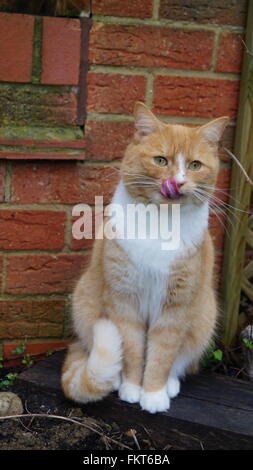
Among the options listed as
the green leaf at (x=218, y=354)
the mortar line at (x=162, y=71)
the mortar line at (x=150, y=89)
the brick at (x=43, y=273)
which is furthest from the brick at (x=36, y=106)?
the green leaf at (x=218, y=354)

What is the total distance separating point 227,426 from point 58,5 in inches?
54.7

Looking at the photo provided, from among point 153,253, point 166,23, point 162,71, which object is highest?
point 166,23

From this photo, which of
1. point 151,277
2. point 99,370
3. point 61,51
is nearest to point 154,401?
point 99,370

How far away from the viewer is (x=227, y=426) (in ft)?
5.20

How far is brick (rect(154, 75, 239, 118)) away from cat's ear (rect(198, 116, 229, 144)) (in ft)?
1.33

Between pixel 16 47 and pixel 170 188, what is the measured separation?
726mm

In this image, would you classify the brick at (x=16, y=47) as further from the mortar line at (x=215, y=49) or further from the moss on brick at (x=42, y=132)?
the mortar line at (x=215, y=49)

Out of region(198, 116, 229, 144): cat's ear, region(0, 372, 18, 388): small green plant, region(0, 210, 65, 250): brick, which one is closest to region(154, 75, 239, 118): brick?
region(198, 116, 229, 144): cat's ear

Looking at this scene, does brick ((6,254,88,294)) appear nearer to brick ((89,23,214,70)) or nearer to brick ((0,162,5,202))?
brick ((0,162,5,202))

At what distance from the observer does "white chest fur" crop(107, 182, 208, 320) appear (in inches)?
61.1

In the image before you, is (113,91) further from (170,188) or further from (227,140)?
(170,188)

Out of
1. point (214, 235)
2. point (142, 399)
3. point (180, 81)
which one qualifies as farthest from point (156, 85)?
point (142, 399)

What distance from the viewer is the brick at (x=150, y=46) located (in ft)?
6.07

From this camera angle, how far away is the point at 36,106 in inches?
73.1
